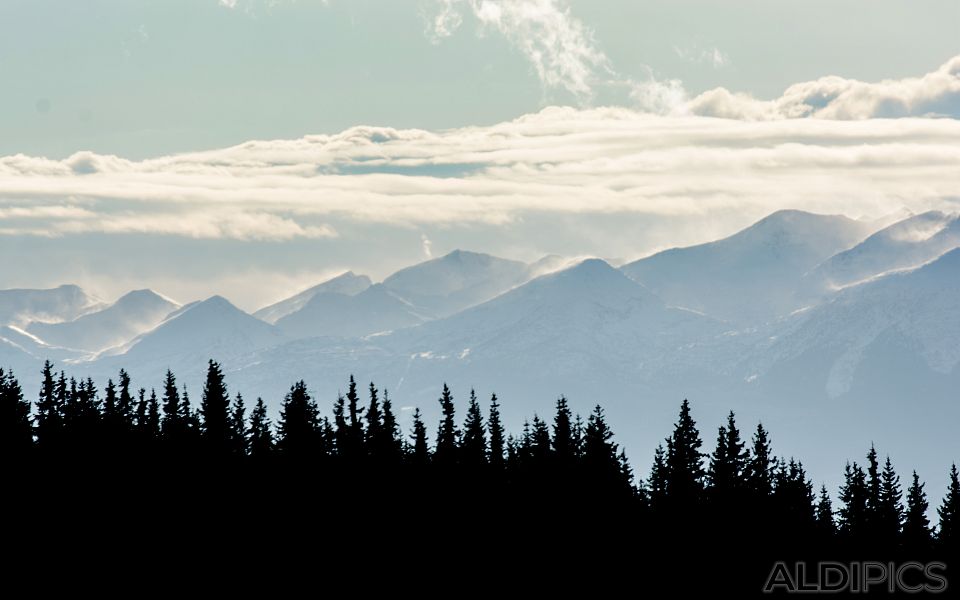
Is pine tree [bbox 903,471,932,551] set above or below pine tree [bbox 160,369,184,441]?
below

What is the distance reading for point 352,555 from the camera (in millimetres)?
78875

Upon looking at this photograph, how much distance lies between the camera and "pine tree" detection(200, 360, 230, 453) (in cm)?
8919

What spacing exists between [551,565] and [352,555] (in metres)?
11.8

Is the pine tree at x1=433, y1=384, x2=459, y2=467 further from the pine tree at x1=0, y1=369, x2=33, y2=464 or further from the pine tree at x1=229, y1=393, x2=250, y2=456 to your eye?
the pine tree at x1=0, y1=369, x2=33, y2=464

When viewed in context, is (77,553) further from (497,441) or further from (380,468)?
(497,441)

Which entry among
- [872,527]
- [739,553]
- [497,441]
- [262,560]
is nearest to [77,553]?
[262,560]

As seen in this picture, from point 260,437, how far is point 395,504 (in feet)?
60.2

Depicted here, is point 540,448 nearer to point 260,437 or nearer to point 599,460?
point 599,460

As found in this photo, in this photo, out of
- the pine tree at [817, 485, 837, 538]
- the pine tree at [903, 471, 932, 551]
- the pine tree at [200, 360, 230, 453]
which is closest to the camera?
the pine tree at [200, 360, 230, 453]

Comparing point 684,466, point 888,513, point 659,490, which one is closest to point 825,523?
point 888,513

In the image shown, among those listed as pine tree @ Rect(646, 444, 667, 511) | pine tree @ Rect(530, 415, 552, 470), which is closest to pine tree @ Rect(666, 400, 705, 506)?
pine tree @ Rect(646, 444, 667, 511)

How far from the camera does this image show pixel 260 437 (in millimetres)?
99562

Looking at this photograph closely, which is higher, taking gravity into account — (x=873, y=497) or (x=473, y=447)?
(x=873, y=497)

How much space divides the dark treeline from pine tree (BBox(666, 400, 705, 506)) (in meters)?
0.17
